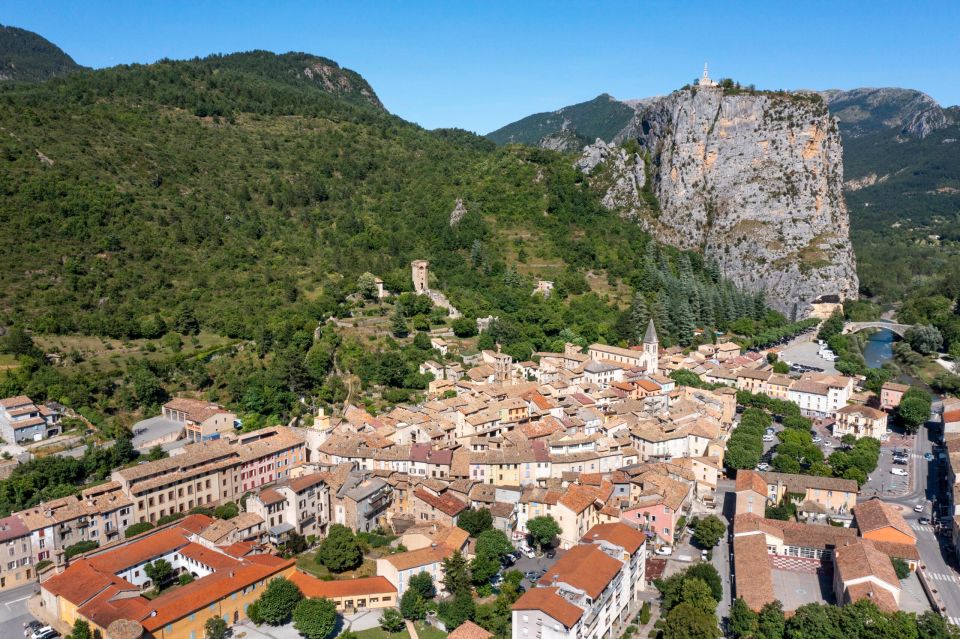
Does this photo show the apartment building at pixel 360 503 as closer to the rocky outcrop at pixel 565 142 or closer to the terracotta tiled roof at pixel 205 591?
the terracotta tiled roof at pixel 205 591

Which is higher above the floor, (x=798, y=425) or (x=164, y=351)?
(x=164, y=351)

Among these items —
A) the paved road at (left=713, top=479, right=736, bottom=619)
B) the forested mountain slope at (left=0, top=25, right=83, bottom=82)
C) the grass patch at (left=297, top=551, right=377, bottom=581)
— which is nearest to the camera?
the paved road at (left=713, top=479, right=736, bottom=619)

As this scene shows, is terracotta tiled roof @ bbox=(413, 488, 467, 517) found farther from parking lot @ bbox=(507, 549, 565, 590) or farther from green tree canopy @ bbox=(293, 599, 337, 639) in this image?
green tree canopy @ bbox=(293, 599, 337, 639)

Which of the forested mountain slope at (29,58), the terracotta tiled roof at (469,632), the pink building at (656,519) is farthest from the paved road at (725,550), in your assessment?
the forested mountain slope at (29,58)

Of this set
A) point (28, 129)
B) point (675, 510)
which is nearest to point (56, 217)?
point (28, 129)

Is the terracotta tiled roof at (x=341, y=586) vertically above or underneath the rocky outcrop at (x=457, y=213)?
underneath

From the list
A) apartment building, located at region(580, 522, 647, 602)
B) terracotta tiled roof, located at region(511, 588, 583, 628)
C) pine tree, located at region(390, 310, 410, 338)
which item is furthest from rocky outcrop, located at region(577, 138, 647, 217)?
terracotta tiled roof, located at region(511, 588, 583, 628)

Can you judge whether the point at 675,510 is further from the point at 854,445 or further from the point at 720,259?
the point at 720,259
